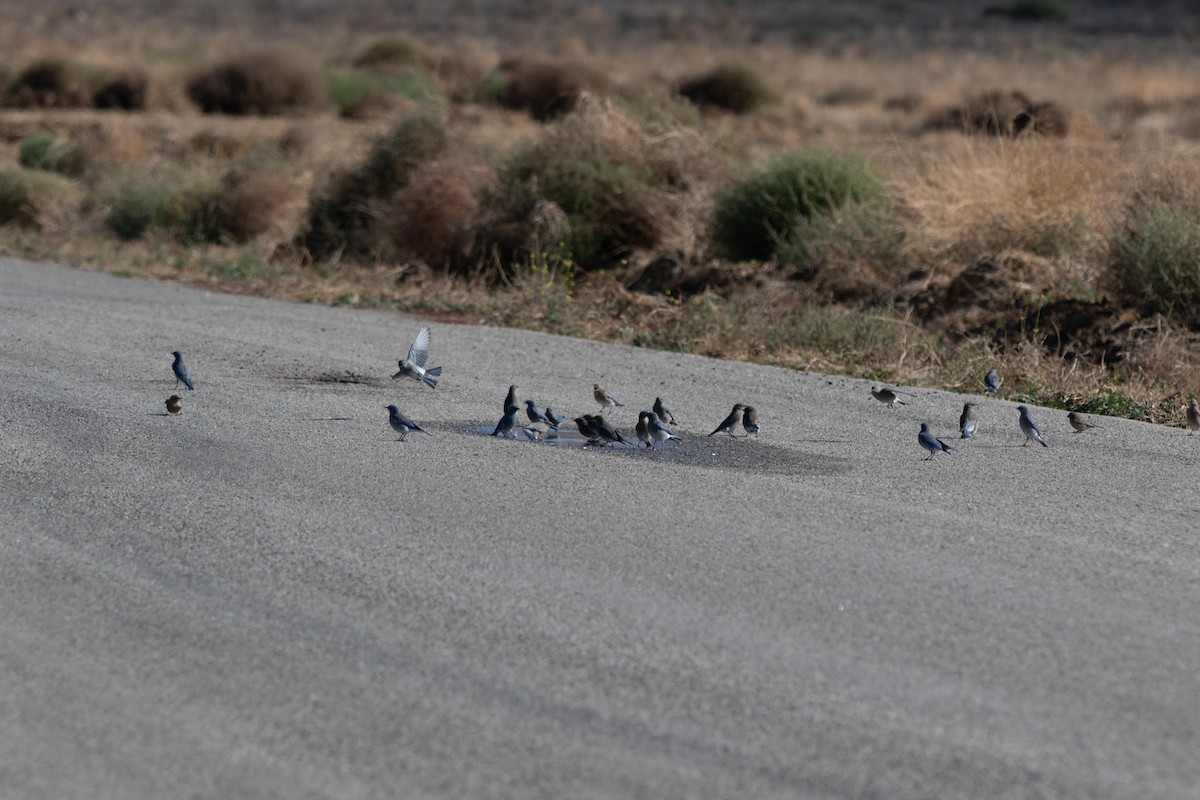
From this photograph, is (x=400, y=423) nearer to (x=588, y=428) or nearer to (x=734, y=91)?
(x=588, y=428)

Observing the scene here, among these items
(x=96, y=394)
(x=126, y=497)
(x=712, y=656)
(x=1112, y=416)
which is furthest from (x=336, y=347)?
(x=712, y=656)

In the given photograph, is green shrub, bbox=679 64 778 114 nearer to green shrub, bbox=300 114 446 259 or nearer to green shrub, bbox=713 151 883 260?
green shrub, bbox=300 114 446 259

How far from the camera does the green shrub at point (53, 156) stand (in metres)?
28.4

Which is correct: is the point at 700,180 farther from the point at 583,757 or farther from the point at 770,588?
the point at 583,757

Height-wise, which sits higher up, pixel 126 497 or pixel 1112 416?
pixel 1112 416

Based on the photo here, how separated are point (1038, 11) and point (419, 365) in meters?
77.0

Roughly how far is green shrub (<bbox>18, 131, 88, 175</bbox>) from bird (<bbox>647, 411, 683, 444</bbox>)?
22.2 metres

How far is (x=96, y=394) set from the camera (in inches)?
385

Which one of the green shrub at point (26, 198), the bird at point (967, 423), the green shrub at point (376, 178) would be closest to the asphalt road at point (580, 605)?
the bird at point (967, 423)

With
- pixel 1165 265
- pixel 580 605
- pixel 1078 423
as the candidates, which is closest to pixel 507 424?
pixel 580 605

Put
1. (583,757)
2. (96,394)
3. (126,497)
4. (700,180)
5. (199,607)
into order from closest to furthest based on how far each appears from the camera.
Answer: (583,757), (199,607), (126,497), (96,394), (700,180)

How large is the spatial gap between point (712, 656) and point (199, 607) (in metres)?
1.95

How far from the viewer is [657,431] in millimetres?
8609

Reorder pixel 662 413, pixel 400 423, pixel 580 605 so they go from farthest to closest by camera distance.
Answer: pixel 662 413 < pixel 400 423 < pixel 580 605
